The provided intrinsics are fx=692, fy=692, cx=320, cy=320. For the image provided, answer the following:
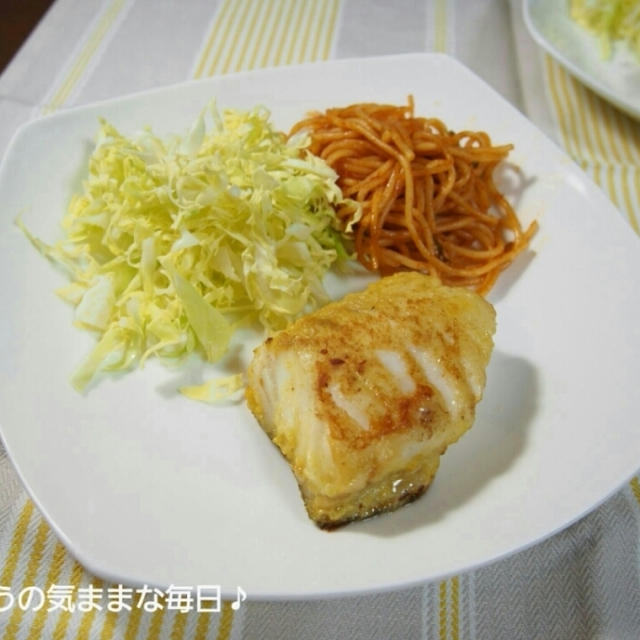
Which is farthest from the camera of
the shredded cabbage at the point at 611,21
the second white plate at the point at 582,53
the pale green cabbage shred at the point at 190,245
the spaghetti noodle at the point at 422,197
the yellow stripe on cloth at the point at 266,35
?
the yellow stripe on cloth at the point at 266,35

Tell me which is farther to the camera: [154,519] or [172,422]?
[172,422]

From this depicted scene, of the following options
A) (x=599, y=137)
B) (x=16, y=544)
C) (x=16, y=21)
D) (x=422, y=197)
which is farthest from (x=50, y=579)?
(x=16, y=21)

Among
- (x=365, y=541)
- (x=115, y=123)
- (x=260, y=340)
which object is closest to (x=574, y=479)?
(x=365, y=541)

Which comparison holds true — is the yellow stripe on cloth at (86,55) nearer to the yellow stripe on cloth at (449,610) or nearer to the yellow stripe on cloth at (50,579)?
the yellow stripe on cloth at (50,579)

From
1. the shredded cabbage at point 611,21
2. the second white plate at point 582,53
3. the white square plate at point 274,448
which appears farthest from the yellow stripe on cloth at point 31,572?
the shredded cabbage at point 611,21

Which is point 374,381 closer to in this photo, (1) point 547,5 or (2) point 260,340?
(2) point 260,340

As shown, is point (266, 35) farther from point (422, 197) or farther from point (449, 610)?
point (449, 610)
